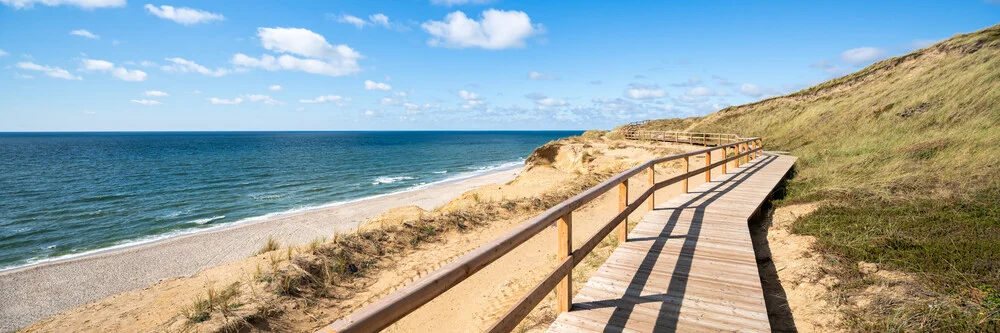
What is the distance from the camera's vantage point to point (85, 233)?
1523 centimetres

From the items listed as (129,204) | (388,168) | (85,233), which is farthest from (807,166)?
(388,168)

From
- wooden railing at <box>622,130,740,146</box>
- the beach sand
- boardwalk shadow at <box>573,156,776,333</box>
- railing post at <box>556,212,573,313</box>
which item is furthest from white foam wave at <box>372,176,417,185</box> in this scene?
railing post at <box>556,212,573,313</box>

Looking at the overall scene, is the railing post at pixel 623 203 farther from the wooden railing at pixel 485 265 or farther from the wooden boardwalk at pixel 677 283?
the wooden railing at pixel 485 265

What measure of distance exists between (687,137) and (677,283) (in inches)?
1225

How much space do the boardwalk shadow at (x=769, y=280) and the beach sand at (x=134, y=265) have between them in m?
13.1

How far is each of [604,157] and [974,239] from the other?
1865 centimetres

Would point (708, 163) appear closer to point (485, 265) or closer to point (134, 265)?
point (485, 265)

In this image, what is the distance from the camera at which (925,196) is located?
21.5 feet

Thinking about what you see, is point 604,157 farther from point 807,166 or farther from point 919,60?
point 919,60

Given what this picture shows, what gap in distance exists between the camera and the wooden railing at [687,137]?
28506 millimetres

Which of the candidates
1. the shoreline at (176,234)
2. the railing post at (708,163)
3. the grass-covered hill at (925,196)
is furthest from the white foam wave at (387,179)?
the grass-covered hill at (925,196)

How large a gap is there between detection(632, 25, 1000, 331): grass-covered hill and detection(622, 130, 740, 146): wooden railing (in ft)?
16.2

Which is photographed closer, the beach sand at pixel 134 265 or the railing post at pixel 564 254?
the railing post at pixel 564 254

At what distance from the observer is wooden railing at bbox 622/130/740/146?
28.5m
